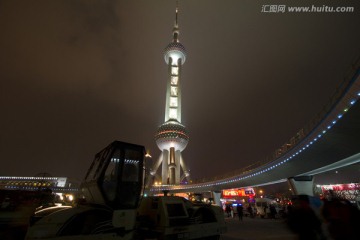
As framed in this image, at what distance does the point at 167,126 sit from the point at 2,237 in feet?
301

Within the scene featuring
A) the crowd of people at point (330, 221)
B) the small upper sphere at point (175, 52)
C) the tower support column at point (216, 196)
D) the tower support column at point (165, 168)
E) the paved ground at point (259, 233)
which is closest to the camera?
the crowd of people at point (330, 221)

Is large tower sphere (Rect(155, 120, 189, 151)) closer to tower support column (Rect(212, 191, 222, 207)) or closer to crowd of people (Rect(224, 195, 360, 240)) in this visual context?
tower support column (Rect(212, 191, 222, 207))

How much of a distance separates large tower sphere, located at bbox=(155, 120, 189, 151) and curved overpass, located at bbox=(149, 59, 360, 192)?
5950cm

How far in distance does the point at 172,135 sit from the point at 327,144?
7826 cm

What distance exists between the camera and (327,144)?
2211cm

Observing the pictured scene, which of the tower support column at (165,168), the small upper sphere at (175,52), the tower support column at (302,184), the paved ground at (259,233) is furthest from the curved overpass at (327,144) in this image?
the small upper sphere at (175,52)

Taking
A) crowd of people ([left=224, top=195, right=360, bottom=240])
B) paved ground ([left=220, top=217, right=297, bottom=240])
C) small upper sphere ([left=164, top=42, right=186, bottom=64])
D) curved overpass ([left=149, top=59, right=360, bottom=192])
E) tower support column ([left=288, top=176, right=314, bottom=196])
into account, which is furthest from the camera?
small upper sphere ([left=164, top=42, right=186, bottom=64])

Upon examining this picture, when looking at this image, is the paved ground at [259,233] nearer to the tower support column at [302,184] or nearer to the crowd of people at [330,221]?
the crowd of people at [330,221]

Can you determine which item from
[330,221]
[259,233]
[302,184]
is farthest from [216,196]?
[330,221]

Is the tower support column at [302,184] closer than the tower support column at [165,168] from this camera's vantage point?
Yes

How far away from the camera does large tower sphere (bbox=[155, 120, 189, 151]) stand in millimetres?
98125

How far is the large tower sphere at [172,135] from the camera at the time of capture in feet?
322

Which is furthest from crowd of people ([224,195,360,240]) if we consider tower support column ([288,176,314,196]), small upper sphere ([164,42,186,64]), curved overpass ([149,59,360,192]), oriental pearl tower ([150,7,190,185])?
small upper sphere ([164,42,186,64])

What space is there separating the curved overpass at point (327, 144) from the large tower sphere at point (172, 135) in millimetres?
59504
